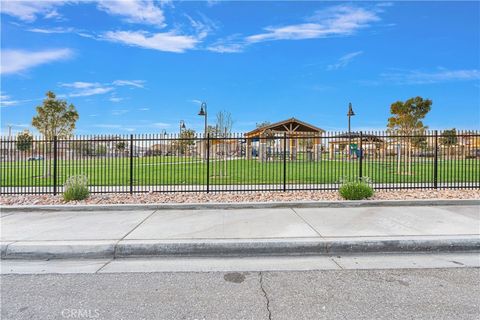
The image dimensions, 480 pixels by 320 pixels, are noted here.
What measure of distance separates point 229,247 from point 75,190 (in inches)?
227

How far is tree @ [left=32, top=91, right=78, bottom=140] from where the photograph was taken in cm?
1630

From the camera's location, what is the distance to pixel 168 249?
538 centimetres

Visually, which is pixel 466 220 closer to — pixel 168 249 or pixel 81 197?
pixel 168 249

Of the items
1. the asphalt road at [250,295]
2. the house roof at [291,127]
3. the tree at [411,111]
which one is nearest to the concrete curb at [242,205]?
the asphalt road at [250,295]

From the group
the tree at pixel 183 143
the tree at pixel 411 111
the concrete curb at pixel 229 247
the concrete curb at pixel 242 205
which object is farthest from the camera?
the tree at pixel 411 111

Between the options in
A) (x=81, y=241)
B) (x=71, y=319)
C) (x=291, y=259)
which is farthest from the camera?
(x=81, y=241)

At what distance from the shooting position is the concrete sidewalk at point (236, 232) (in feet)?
17.7

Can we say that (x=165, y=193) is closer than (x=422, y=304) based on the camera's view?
No

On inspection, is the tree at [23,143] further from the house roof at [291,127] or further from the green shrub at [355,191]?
the house roof at [291,127]

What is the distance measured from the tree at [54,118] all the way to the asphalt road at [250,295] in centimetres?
1401

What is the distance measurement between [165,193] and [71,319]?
7.04 metres

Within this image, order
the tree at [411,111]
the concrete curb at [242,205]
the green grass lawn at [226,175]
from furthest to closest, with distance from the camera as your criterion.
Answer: the tree at [411,111], the green grass lawn at [226,175], the concrete curb at [242,205]

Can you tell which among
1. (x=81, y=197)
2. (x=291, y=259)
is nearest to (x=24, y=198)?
(x=81, y=197)

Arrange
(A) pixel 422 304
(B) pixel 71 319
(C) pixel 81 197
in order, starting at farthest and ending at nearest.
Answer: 1. (C) pixel 81 197
2. (A) pixel 422 304
3. (B) pixel 71 319
